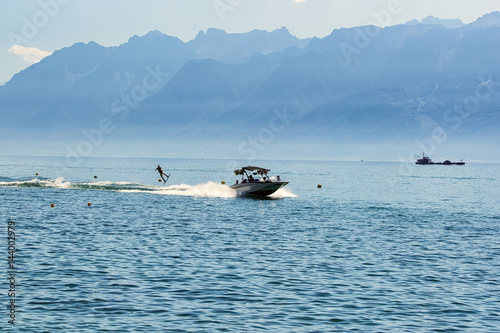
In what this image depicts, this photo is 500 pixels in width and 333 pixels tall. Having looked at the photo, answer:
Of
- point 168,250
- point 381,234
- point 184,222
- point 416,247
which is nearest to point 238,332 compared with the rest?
point 168,250

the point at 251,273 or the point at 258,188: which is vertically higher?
the point at 258,188

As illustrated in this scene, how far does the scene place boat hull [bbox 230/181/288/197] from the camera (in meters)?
90.2

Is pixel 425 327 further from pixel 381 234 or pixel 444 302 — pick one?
pixel 381 234

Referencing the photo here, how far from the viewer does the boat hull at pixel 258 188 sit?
296 feet

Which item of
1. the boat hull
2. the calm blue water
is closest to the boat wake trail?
the boat hull

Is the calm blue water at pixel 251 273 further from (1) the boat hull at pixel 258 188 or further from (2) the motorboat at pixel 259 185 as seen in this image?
(1) the boat hull at pixel 258 188

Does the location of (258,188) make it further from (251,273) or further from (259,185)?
(251,273)

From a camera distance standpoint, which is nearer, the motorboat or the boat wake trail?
the motorboat

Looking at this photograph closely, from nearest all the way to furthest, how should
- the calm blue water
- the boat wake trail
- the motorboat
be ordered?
the calm blue water → the motorboat → the boat wake trail

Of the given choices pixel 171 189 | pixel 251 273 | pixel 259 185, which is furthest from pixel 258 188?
pixel 251 273

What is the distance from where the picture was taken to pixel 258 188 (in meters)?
90.9

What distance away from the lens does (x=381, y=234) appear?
54625 mm

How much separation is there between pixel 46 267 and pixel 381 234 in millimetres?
30777

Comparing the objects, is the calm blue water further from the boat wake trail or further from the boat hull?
the boat wake trail
